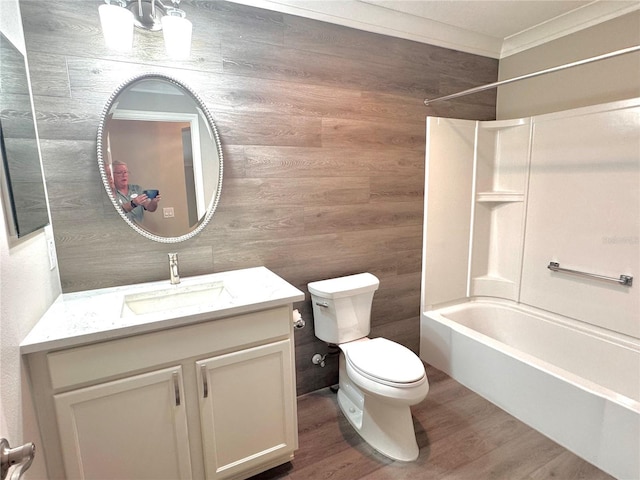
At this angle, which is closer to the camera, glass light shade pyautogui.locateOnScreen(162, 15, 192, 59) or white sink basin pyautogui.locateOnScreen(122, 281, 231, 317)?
Result: glass light shade pyautogui.locateOnScreen(162, 15, 192, 59)

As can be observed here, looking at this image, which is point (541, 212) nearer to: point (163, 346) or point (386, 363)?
point (386, 363)

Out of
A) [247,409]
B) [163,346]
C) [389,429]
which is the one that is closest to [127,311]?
[163,346]

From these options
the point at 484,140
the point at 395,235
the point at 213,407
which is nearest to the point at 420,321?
the point at 395,235

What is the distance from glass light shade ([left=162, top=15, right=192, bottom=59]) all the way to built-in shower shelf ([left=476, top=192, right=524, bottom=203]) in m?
2.18

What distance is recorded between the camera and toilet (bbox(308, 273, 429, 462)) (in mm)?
1638

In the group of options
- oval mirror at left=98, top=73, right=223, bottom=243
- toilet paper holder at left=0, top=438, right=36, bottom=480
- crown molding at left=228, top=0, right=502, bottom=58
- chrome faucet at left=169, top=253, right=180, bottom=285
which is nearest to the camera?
toilet paper holder at left=0, top=438, right=36, bottom=480

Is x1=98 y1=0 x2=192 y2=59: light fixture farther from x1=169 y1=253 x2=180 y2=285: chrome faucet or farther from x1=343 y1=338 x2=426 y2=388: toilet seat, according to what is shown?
x1=343 y1=338 x2=426 y2=388: toilet seat

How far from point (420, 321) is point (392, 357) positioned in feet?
2.88

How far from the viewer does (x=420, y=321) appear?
2.57m

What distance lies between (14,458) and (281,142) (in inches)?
63.3

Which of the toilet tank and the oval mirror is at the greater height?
the oval mirror

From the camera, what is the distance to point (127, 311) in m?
1.47

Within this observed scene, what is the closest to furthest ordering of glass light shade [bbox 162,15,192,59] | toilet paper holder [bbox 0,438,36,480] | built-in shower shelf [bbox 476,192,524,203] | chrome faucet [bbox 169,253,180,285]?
toilet paper holder [bbox 0,438,36,480] → glass light shade [bbox 162,15,192,59] → chrome faucet [bbox 169,253,180,285] → built-in shower shelf [bbox 476,192,524,203]

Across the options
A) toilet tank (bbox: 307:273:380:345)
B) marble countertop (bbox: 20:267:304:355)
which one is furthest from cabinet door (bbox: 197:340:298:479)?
toilet tank (bbox: 307:273:380:345)
